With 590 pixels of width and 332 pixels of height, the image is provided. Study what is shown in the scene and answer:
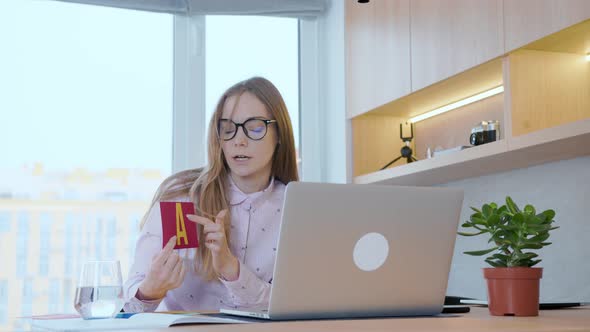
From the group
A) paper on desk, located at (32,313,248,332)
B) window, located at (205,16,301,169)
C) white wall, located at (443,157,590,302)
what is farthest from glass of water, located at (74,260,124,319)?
window, located at (205,16,301,169)

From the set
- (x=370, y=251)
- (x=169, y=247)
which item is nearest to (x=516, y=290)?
(x=370, y=251)

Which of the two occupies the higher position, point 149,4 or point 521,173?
point 149,4

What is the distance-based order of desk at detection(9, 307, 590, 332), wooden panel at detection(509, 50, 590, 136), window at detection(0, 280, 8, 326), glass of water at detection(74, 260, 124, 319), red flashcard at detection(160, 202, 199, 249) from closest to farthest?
desk at detection(9, 307, 590, 332), glass of water at detection(74, 260, 124, 319), red flashcard at detection(160, 202, 199, 249), wooden panel at detection(509, 50, 590, 136), window at detection(0, 280, 8, 326)

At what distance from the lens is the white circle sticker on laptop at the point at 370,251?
136 centimetres

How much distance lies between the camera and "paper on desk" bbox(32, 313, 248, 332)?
49.0 inches

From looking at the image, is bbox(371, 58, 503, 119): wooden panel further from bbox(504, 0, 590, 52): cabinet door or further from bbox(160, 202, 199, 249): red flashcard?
bbox(160, 202, 199, 249): red flashcard

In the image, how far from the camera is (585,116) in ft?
8.29

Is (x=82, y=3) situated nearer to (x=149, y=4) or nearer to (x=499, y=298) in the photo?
(x=149, y=4)

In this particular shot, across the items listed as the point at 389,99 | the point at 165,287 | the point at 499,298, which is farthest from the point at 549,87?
the point at 165,287

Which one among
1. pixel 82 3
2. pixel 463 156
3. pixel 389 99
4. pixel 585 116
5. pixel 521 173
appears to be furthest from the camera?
pixel 82 3

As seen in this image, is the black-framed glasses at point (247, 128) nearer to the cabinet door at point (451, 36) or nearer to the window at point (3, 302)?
the cabinet door at point (451, 36)

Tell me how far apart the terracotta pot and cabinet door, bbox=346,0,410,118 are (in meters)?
1.73

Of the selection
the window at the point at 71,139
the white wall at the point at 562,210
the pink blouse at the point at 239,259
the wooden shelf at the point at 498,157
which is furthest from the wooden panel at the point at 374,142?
the pink blouse at the point at 239,259

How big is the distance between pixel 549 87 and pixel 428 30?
2.14 ft
